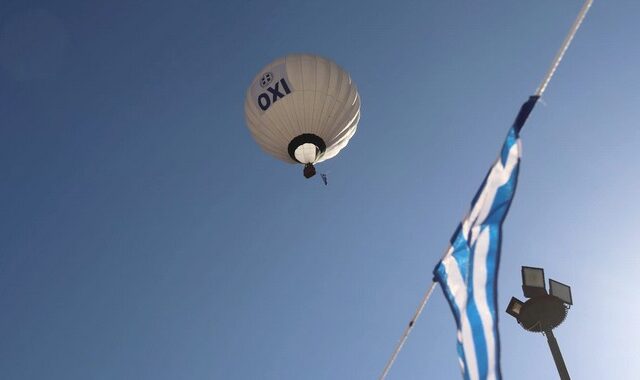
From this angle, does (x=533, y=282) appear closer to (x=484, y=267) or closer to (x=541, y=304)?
(x=541, y=304)

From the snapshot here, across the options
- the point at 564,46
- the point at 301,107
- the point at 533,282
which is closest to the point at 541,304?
the point at 533,282

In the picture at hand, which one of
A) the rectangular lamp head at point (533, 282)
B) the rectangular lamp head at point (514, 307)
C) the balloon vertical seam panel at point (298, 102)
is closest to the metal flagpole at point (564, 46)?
the rectangular lamp head at point (533, 282)

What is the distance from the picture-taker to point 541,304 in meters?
8.66

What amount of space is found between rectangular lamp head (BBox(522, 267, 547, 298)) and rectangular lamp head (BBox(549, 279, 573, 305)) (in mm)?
121

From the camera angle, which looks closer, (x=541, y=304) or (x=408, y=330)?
(x=408, y=330)

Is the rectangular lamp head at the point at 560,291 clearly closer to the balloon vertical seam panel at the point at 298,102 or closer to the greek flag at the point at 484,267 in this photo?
the greek flag at the point at 484,267

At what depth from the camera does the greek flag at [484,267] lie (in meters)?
4.21

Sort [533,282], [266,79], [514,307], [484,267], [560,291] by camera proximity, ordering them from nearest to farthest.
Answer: [484,267] → [533,282] → [560,291] → [514,307] → [266,79]

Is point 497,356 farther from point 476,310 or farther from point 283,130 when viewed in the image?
point 283,130

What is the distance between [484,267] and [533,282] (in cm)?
480

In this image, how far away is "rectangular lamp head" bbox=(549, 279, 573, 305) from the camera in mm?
8727

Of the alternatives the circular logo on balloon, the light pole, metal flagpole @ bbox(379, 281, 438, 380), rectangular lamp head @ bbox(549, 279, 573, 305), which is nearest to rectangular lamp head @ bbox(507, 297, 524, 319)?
the light pole

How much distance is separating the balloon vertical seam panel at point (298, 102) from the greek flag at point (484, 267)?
33.6ft

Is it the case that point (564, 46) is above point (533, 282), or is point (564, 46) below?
below
